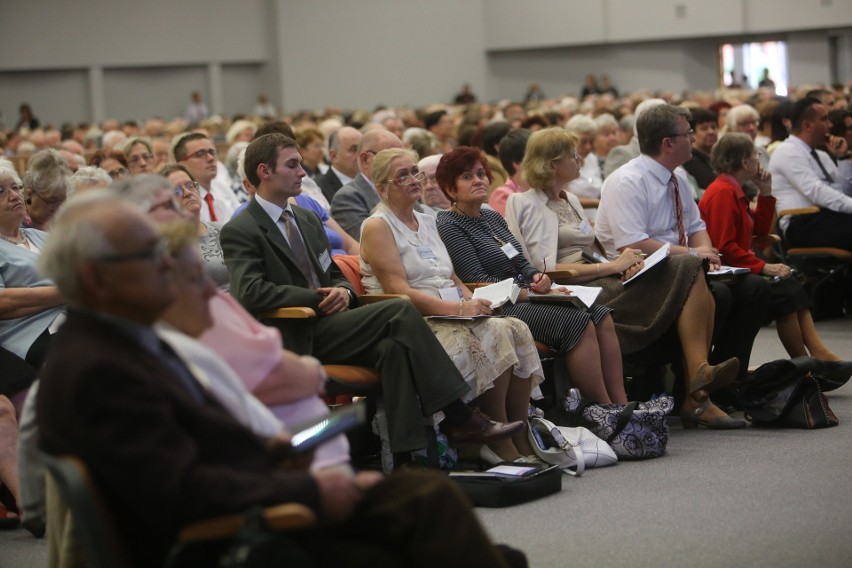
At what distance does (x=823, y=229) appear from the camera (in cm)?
673

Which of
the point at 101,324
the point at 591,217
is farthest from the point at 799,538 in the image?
the point at 591,217

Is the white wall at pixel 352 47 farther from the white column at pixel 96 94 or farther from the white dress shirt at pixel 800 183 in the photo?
the white dress shirt at pixel 800 183

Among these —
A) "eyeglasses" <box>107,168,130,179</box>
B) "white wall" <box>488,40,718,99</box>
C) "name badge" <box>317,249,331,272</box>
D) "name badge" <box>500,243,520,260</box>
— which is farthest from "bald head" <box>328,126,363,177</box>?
"white wall" <box>488,40,718,99</box>

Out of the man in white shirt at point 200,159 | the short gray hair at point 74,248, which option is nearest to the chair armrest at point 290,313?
the short gray hair at point 74,248

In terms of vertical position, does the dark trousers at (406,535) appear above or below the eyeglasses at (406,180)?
below

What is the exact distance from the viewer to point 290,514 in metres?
1.98

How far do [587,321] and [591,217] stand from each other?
2479 mm

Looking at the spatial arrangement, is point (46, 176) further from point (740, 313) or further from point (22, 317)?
point (740, 313)

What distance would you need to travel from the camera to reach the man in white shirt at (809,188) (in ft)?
22.0

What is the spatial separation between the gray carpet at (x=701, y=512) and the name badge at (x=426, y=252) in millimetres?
1004

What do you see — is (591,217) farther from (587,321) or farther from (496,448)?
(496,448)

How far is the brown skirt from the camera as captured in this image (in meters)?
4.75

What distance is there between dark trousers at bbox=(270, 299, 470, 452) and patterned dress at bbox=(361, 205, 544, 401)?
0.41ft

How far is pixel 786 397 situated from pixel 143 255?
10.6 ft
